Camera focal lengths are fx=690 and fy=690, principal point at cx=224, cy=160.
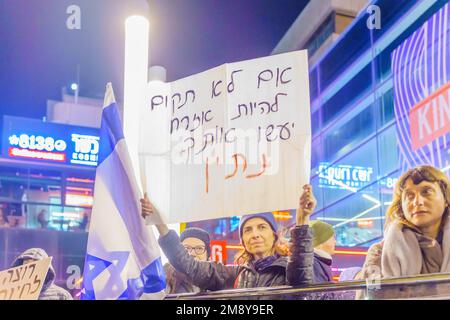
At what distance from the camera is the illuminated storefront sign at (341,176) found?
42.1ft

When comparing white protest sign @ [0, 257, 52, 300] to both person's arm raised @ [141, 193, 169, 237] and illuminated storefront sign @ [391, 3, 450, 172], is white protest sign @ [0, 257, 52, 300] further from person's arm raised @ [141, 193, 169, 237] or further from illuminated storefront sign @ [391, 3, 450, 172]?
illuminated storefront sign @ [391, 3, 450, 172]

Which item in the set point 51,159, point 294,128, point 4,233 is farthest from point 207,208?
point 51,159

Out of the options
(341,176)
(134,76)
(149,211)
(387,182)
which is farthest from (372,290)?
(341,176)

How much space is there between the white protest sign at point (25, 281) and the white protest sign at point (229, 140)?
574 mm

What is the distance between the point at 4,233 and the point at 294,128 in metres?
10.1

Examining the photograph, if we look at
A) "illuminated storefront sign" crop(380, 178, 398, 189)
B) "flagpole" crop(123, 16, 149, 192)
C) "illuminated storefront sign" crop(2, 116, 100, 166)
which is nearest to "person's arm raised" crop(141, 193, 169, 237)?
"flagpole" crop(123, 16, 149, 192)

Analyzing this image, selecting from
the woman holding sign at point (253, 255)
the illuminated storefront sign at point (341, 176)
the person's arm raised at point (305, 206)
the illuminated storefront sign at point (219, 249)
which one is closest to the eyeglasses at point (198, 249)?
the woman holding sign at point (253, 255)

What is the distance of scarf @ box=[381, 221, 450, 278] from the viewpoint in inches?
93.7

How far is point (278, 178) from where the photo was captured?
8.14 ft

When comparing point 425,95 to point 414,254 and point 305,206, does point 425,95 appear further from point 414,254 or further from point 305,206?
point 305,206

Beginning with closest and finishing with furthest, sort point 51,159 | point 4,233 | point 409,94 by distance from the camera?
point 409,94, point 4,233, point 51,159

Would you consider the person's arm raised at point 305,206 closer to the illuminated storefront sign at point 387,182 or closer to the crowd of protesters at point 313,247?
the crowd of protesters at point 313,247
